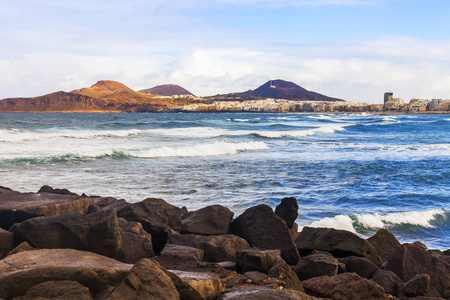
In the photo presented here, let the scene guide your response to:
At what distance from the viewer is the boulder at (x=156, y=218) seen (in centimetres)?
501

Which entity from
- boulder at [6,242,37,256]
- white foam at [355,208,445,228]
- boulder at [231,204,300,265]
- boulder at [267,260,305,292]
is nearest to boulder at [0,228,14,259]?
boulder at [6,242,37,256]

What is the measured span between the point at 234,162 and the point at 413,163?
627 cm

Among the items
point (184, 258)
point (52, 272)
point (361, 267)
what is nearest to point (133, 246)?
point (184, 258)

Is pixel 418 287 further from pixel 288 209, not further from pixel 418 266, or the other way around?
pixel 288 209

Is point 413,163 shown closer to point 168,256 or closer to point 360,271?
point 360,271

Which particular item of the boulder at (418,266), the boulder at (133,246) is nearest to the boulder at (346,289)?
the boulder at (418,266)

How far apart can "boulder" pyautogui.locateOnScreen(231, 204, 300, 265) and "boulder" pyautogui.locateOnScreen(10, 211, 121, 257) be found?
176 centimetres

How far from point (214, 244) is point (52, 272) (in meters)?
1.90

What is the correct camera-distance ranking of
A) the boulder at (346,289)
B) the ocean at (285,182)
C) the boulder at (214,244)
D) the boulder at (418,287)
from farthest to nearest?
the ocean at (285,182), the boulder at (214,244), the boulder at (418,287), the boulder at (346,289)

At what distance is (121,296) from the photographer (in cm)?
273

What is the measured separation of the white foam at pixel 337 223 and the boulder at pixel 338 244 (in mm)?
1892

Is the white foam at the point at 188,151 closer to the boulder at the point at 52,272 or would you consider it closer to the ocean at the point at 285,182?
the ocean at the point at 285,182

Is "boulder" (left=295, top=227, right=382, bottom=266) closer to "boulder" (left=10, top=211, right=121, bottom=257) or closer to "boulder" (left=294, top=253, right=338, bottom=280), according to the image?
"boulder" (left=294, top=253, right=338, bottom=280)

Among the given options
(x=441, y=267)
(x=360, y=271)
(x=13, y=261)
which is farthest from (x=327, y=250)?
(x=13, y=261)
